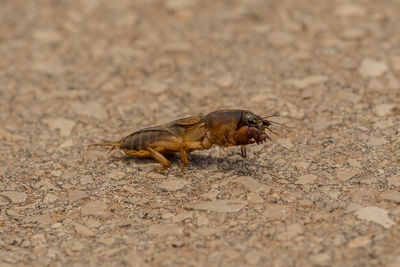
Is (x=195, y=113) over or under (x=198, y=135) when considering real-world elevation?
under

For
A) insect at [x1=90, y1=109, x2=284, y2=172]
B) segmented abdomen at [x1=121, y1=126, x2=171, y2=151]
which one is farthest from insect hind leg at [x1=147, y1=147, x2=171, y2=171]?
segmented abdomen at [x1=121, y1=126, x2=171, y2=151]

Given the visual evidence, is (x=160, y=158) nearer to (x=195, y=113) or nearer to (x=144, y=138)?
(x=144, y=138)

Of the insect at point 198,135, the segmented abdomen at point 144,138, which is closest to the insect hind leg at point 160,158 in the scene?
the insect at point 198,135

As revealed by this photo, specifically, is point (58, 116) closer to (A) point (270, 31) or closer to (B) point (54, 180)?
(B) point (54, 180)

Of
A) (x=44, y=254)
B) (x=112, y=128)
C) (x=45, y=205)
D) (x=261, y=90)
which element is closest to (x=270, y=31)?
(x=261, y=90)

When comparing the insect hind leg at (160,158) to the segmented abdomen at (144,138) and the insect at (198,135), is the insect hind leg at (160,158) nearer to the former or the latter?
the insect at (198,135)

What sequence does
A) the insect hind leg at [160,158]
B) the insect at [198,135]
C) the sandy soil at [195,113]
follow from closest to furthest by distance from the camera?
the sandy soil at [195,113]
the insect at [198,135]
the insect hind leg at [160,158]

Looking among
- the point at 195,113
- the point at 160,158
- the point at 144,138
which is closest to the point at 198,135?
the point at 160,158
